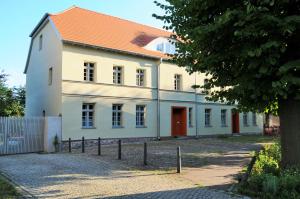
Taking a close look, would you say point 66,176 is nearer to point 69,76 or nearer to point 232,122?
point 69,76

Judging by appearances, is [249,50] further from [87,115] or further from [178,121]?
[178,121]

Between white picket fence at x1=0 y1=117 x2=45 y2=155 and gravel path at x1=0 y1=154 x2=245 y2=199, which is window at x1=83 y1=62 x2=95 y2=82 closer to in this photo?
white picket fence at x1=0 y1=117 x2=45 y2=155

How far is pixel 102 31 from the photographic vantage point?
2527cm

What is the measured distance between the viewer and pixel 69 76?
21656mm

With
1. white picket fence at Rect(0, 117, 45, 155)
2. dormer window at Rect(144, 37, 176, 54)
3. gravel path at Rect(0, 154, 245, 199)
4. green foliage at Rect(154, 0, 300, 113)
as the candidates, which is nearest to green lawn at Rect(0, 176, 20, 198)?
gravel path at Rect(0, 154, 245, 199)

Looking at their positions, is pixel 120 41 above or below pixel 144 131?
above

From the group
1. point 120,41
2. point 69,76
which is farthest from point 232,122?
point 69,76

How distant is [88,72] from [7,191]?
1482 cm

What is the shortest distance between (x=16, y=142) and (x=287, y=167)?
1469cm

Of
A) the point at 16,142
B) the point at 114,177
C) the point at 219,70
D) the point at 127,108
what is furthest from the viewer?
the point at 127,108

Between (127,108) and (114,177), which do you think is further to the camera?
(127,108)

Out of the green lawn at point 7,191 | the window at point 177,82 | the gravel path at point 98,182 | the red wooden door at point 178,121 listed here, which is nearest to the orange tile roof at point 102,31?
the window at point 177,82

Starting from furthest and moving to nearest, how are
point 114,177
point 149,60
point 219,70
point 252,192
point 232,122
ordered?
point 232,122 < point 149,60 < point 114,177 < point 219,70 < point 252,192

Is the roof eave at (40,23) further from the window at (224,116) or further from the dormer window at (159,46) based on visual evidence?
the window at (224,116)
